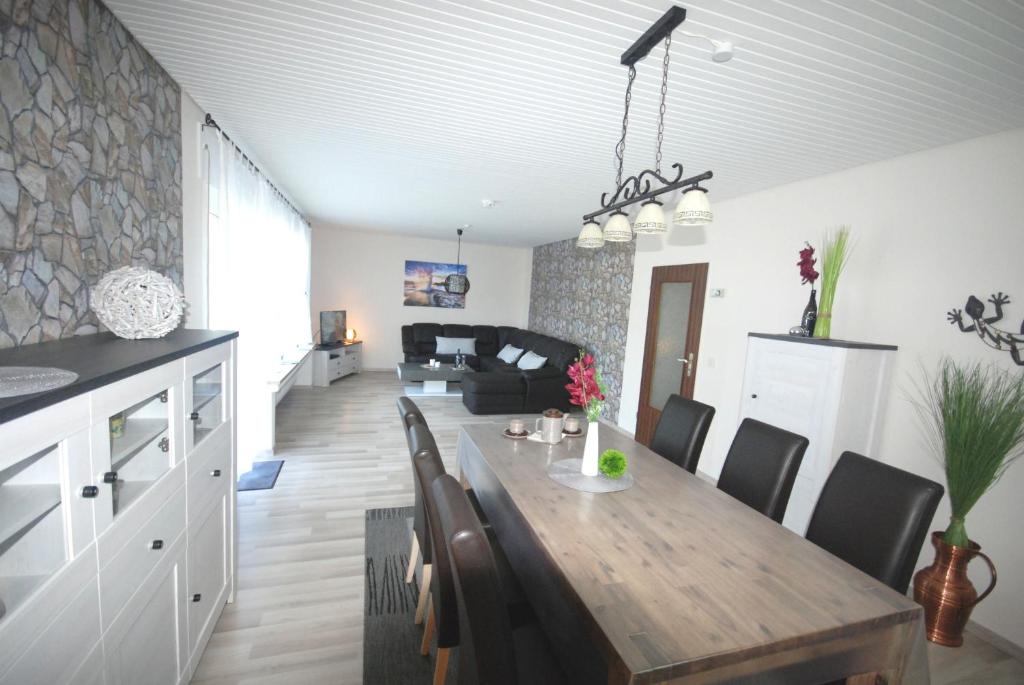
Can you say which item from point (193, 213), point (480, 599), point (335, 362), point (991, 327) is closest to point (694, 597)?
point (480, 599)

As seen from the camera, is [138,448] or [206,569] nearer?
[138,448]

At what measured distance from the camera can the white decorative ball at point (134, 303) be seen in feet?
5.12

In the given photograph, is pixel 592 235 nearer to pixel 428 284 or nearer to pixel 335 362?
pixel 335 362

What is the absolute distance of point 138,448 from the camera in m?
1.25

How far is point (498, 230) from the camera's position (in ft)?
21.2

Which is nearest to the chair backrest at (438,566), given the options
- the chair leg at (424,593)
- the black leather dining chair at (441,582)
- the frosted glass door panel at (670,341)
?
the black leather dining chair at (441,582)

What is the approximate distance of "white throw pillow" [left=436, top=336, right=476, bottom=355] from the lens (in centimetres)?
767

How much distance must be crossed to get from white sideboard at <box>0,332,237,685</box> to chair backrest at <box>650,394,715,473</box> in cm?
220

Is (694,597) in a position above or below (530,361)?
above

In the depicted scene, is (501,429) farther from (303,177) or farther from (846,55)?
(303,177)

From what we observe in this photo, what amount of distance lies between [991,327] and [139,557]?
3694 millimetres

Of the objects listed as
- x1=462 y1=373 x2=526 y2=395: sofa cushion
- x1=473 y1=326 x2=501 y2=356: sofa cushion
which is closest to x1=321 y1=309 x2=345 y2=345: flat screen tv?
x1=473 y1=326 x2=501 y2=356: sofa cushion

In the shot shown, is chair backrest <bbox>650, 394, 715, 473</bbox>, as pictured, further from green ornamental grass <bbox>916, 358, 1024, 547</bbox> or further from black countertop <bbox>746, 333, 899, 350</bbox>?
green ornamental grass <bbox>916, 358, 1024, 547</bbox>

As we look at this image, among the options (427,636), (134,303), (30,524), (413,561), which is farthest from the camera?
(413,561)
